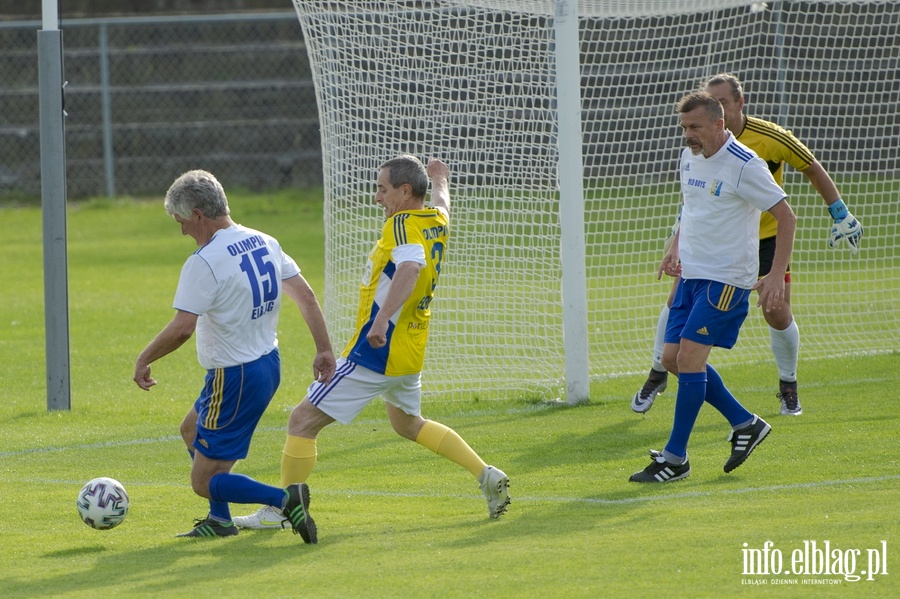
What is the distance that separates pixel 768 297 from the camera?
6.12 metres

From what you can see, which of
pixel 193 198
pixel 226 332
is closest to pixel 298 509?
pixel 226 332

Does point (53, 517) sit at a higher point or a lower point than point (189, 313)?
lower

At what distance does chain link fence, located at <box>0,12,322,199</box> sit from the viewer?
23.4 metres

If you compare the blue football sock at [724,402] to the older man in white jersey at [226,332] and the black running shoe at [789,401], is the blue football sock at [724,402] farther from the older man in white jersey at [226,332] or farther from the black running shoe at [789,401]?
the older man in white jersey at [226,332]

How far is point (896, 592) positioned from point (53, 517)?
12.5ft

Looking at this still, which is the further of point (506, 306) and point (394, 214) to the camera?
point (506, 306)

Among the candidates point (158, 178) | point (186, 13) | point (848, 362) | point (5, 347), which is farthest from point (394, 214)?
point (186, 13)

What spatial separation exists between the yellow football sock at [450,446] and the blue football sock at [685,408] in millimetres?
1088

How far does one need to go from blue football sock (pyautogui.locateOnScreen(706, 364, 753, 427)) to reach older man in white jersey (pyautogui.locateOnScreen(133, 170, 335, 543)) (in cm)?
223

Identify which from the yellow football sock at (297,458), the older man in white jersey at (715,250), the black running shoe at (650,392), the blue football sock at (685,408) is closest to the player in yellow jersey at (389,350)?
the yellow football sock at (297,458)

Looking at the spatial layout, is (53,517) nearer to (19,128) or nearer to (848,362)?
(848,362)

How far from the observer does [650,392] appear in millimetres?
8305

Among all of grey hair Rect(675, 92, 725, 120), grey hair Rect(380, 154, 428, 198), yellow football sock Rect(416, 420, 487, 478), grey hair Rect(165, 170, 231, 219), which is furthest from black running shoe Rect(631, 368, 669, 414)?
grey hair Rect(165, 170, 231, 219)

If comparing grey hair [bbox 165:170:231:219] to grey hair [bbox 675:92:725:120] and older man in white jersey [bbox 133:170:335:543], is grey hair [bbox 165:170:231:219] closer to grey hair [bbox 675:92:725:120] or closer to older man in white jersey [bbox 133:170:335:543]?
older man in white jersey [bbox 133:170:335:543]
